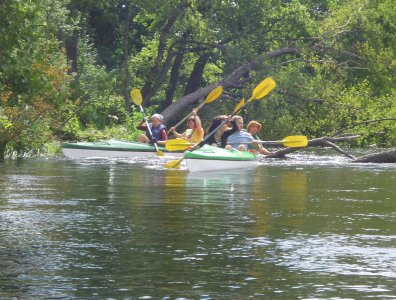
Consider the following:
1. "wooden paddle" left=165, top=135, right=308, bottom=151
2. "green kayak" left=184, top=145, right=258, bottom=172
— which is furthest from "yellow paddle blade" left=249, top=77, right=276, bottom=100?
"green kayak" left=184, top=145, right=258, bottom=172

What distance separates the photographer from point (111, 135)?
37.2m

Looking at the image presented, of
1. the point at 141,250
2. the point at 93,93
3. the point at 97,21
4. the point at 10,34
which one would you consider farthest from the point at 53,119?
the point at 141,250

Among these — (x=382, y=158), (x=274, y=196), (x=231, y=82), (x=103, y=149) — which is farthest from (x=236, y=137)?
(x=231, y=82)

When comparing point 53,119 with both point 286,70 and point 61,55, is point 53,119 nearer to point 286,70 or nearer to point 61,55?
point 61,55

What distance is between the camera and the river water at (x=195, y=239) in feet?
29.5

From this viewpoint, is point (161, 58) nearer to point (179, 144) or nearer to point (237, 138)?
point (237, 138)

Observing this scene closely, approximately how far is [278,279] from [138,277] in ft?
3.84

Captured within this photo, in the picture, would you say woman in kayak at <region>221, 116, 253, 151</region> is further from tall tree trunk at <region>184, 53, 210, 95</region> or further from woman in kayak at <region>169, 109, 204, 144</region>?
tall tree trunk at <region>184, 53, 210, 95</region>

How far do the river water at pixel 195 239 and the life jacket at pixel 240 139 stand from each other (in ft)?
18.7

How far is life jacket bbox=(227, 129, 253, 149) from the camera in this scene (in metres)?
27.5

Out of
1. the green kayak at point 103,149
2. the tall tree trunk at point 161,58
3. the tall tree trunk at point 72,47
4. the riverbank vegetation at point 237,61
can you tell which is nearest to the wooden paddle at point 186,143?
the green kayak at point 103,149

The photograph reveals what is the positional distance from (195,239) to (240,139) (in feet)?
51.5

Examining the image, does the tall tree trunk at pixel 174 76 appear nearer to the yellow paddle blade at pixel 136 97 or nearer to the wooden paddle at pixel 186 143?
the yellow paddle blade at pixel 136 97

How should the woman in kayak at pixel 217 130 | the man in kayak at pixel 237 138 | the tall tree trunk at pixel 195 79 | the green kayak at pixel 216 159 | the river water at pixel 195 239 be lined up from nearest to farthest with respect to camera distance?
the river water at pixel 195 239 → the green kayak at pixel 216 159 → the man in kayak at pixel 237 138 → the woman in kayak at pixel 217 130 → the tall tree trunk at pixel 195 79
